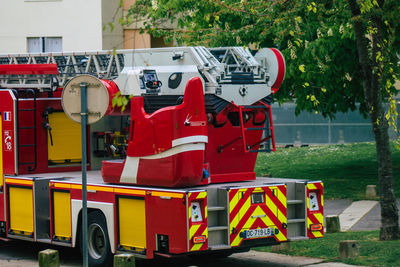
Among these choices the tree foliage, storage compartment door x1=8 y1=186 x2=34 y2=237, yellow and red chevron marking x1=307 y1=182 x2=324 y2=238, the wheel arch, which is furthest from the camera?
the tree foliage

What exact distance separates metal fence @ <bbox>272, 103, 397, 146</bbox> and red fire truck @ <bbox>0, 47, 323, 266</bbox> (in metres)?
24.1

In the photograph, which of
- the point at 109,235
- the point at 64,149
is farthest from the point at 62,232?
the point at 64,149

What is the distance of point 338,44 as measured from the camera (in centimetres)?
2238

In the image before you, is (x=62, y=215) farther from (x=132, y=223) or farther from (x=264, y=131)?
(x=264, y=131)

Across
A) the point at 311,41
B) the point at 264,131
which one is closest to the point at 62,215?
the point at 264,131

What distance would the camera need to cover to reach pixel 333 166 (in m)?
27.8

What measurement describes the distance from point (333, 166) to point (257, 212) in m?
15.7

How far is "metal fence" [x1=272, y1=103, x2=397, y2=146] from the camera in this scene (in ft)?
125

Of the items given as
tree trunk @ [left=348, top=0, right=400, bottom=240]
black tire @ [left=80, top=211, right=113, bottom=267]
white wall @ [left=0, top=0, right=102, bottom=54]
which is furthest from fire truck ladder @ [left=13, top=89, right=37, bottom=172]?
white wall @ [left=0, top=0, right=102, bottom=54]

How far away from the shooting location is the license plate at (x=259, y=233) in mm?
12391

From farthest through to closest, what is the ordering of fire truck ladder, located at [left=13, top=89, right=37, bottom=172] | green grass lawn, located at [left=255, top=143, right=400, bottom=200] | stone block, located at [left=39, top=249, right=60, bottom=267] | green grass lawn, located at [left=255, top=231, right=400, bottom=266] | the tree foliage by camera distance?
1. green grass lawn, located at [left=255, top=143, right=400, bottom=200]
2. the tree foliage
3. fire truck ladder, located at [left=13, top=89, right=37, bottom=172]
4. green grass lawn, located at [left=255, top=231, right=400, bottom=266]
5. stone block, located at [left=39, top=249, right=60, bottom=267]

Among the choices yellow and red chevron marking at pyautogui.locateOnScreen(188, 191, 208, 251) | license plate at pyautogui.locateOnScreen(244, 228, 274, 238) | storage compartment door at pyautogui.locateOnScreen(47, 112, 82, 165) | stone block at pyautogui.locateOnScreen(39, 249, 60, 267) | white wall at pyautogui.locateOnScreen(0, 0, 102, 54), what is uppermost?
white wall at pyautogui.locateOnScreen(0, 0, 102, 54)

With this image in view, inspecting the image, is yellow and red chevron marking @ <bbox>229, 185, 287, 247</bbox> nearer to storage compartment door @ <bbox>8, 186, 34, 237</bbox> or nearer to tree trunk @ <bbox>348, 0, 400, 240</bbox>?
tree trunk @ <bbox>348, 0, 400, 240</bbox>

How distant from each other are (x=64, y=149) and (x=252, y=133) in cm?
399
